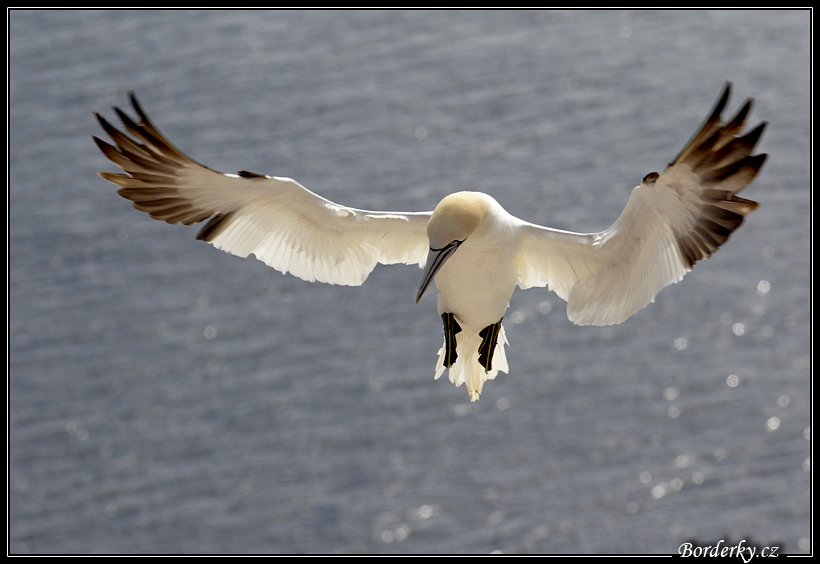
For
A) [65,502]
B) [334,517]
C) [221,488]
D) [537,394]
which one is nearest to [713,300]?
[537,394]

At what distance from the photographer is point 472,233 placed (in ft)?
19.3

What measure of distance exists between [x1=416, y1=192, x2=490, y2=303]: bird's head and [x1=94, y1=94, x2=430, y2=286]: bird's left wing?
32.4 inches

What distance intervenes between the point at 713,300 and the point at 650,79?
551 centimetres

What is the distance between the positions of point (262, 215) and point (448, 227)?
1.70 m

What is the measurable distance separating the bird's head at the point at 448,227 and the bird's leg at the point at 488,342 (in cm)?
105

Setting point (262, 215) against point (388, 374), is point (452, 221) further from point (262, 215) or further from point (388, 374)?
point (388, 374)

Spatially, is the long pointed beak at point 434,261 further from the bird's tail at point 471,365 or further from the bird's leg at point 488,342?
the bird's tail at point 471,365

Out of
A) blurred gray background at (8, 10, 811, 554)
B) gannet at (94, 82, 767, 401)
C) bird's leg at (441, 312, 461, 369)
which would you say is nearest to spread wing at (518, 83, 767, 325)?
gannet at (94, 82, 767, 401)

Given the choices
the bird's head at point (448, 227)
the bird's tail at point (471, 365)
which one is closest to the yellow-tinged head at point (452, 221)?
the bird's head at point (448, 227)

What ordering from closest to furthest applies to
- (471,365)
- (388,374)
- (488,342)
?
1. (488,342)
2. (471,365)
3. (388,374)

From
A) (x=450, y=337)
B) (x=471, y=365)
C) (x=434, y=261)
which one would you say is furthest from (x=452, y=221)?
(x=471, y=365)

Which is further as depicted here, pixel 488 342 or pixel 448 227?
pixel 488 342

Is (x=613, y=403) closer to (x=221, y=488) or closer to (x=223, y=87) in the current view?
(x=221, y=488)

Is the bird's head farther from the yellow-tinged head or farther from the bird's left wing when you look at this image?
the bird's left wing
